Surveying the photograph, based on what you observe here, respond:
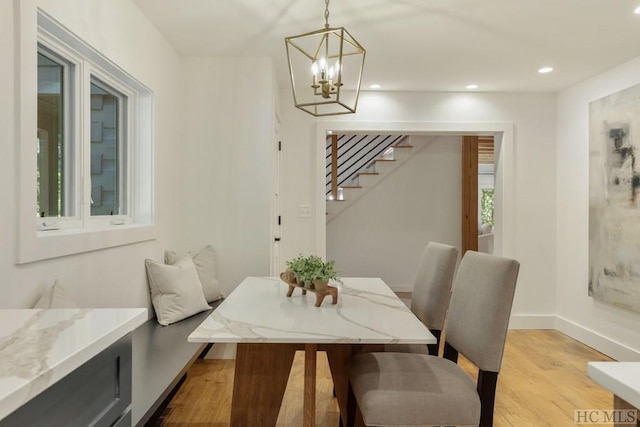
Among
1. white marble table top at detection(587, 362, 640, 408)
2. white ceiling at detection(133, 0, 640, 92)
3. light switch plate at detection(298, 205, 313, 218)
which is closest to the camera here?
white marble table top at detection(587, 362, 640, 408)

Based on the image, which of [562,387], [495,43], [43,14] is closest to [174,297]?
[43,14]

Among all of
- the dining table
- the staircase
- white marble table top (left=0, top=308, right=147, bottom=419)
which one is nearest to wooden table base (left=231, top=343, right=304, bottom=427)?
the dining table

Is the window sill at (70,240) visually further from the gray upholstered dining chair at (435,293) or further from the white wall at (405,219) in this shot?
the white wall at (405,219)

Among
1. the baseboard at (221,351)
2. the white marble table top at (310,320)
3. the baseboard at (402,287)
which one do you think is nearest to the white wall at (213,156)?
the baseboard at (221,351)

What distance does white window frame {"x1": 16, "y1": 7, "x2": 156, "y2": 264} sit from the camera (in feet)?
4.84

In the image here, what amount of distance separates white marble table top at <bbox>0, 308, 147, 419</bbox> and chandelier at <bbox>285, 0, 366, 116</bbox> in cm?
→ 107

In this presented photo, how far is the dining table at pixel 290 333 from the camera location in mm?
1372

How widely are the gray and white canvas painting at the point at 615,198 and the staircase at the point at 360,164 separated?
2.68 m

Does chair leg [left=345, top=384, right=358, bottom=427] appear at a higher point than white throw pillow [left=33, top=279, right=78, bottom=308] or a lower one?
lower

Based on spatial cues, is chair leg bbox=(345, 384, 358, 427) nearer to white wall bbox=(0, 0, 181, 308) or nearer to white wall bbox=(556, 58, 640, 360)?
white wall bbox=(0, 0, 181, 308)

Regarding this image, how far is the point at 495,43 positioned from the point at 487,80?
88 centimetres

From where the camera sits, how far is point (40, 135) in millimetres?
1782

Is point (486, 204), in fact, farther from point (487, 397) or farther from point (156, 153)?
point (487, 397)

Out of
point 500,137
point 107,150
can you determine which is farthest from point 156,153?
point 500,137
